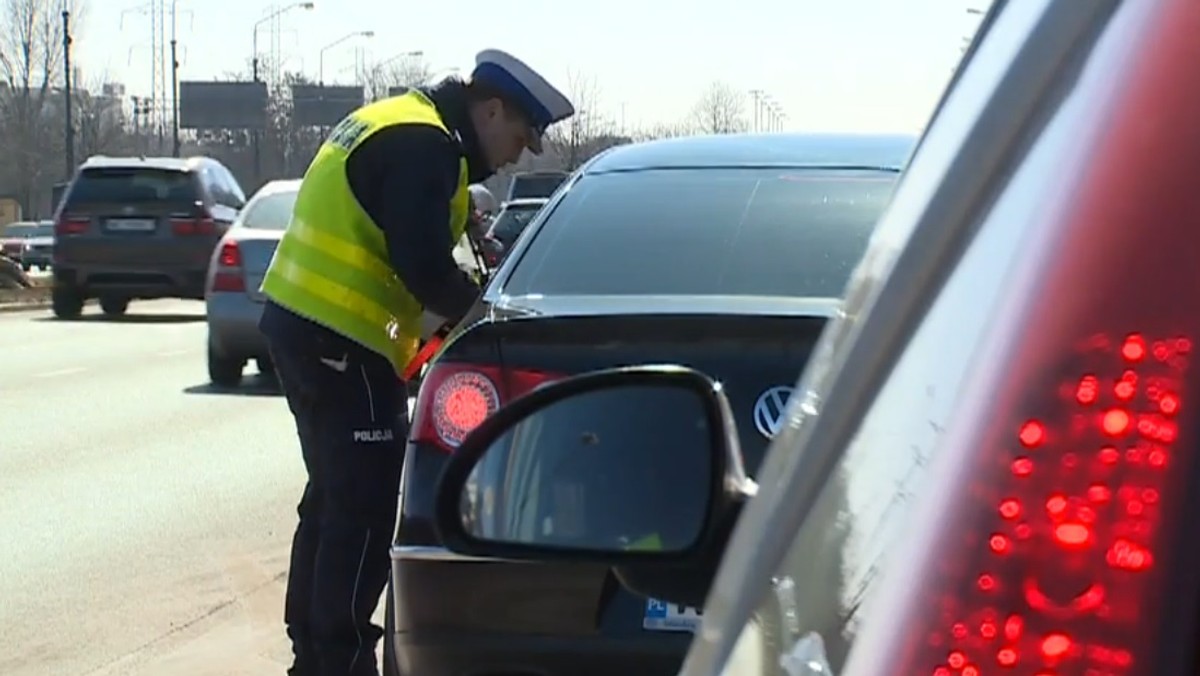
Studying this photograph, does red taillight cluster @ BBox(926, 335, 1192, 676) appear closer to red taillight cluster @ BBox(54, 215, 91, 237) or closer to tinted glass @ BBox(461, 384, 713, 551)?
tinted glass @ BBox(461, 384, 713, 551)

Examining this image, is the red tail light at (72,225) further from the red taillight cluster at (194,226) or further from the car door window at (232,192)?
the car door window at (232,192)

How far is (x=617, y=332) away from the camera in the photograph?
420cm

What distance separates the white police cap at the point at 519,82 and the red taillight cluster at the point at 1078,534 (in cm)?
425

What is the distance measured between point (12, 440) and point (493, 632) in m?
8.75

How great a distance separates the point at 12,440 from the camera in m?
12.2

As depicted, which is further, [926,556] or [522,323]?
[522,323]

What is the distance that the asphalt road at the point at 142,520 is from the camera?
687 cm

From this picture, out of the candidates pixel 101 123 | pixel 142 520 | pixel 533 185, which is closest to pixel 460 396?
pixel 142 520

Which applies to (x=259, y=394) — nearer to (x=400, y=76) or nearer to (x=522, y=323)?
(x=522, y=323)

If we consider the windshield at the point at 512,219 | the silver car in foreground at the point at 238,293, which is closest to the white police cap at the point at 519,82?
the silver car in foreground at the point at 238,293

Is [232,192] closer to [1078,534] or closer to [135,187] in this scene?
[135,187]

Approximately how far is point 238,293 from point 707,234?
10.3 m

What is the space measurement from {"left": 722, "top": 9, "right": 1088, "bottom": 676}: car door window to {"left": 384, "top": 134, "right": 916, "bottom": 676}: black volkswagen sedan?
1.96 metres

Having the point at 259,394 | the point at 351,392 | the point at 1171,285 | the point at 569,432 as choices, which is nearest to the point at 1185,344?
the point at 1171,285
